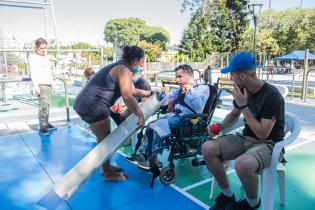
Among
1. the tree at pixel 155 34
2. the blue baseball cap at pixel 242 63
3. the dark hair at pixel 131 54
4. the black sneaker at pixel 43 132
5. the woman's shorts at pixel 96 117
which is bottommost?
the black sneaker at pixel 43 132

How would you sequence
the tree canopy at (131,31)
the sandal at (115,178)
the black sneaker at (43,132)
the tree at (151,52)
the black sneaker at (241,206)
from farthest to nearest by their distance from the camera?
the tree canopy at (131,31) < the tree at (151,52) < the black sneaker at (43,132) < the sandal at (115,178) < the black sneaker at (241,206)

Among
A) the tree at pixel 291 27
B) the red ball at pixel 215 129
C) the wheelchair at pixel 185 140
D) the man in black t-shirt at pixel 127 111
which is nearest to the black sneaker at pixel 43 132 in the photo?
the man in black t-shirt at pixel 127 111

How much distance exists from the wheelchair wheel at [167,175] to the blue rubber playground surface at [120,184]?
7 centimetres

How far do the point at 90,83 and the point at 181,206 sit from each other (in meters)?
1.57

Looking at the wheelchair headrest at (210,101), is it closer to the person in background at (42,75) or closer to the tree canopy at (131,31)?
the person in background at (42,75)

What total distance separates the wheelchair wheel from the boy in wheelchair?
5.0 inches

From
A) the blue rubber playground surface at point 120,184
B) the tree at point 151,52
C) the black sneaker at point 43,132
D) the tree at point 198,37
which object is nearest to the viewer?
the blue rubber playground surface at point 120,184

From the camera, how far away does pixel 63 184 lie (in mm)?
2596

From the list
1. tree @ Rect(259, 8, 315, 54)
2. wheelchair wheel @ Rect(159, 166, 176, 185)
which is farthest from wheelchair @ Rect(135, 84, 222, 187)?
tree @ Rect(259, 8, 315, 54)

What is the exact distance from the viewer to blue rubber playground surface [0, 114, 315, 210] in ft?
8.66

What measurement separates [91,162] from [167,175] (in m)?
0.88

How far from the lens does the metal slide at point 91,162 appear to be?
2502 mm

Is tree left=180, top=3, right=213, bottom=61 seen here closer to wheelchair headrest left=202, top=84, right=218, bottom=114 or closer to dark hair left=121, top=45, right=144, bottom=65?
wheelchair headrest left=202, top=84, right=218, bottom=114

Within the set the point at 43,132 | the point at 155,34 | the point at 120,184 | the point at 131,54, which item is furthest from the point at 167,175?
the point at 155,34
